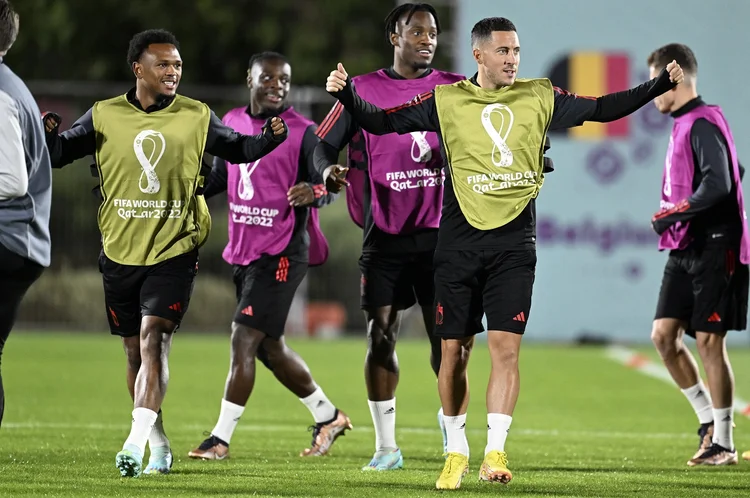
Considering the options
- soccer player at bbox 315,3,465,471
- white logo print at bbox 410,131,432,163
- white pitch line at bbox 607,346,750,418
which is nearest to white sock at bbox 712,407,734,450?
soccer player at bbox 315,3,465,471

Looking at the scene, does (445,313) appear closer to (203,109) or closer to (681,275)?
(203,109)

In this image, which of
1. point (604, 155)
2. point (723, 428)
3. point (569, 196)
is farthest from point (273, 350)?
point (604, 155)

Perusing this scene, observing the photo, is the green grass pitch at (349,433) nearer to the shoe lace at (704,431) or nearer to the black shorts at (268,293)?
the shoe lace at (704,431)

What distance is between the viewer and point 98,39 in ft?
90.6

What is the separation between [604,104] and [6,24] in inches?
117

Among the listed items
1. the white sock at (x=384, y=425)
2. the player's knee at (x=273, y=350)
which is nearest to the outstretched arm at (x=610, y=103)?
the white sock at (x=384, y=425)

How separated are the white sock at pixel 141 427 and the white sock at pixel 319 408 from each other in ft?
6.80

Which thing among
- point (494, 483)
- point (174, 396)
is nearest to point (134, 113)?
point (494, 483)

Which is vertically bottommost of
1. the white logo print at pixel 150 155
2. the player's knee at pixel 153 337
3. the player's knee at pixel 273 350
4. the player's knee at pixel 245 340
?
the player's knee at pixel 273 350

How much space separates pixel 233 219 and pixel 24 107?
256cm

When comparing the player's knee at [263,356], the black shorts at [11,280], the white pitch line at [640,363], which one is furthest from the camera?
the white pitch line at [640,363]

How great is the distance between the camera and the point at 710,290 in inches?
336

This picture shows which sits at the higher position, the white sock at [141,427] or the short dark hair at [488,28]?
the short dark hair at [488,28]

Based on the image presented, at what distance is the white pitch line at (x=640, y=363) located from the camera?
594 inches
